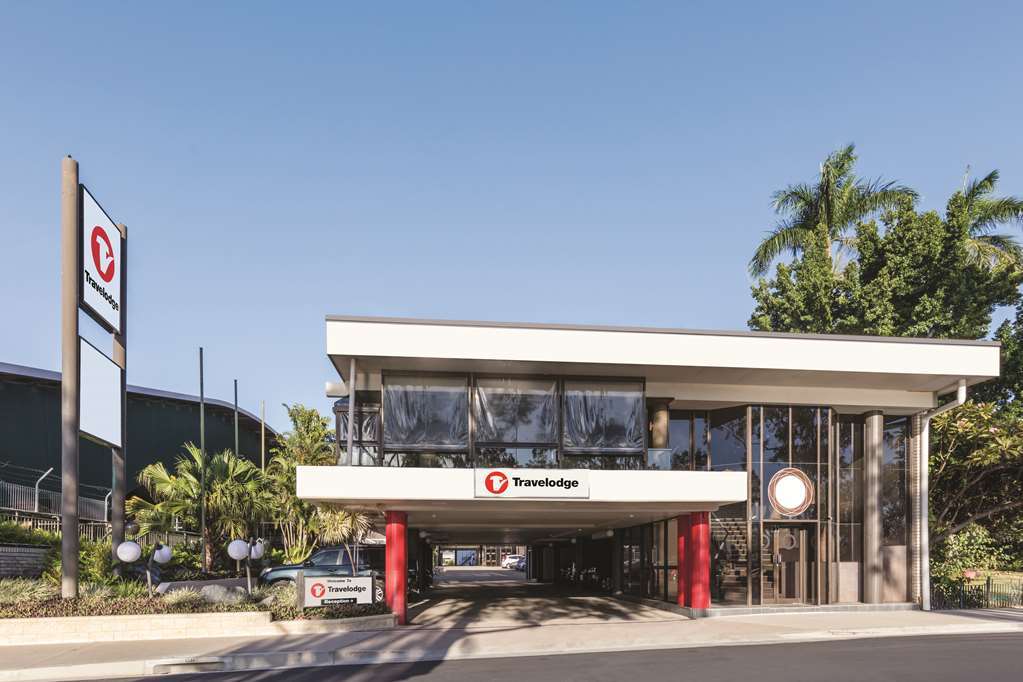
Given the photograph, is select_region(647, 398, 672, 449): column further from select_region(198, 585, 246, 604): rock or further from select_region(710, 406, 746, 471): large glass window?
select_region(198, 585, 246, 604): rock

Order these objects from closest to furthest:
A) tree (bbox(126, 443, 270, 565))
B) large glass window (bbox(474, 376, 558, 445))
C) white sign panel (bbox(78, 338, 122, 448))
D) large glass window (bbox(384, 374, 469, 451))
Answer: white sign panel (bbox(78, 338, 122, 448))
large glass window (bbox(384, 374, 469, 451))
large glass window (bbox(474, 376, 558, 445))
tree (bbox(126, 443, 270, 565))

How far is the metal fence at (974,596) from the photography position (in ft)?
83.5

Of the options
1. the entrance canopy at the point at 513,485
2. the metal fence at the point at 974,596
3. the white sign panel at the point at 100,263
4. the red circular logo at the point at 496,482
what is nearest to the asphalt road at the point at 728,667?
the entrance canopy at the point at 513,485

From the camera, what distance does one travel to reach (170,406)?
4203cm

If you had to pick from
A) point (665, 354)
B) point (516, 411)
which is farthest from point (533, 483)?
point (665, 354)

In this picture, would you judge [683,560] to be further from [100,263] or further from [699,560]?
[100,263]

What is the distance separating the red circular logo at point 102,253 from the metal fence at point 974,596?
2360 centimetres

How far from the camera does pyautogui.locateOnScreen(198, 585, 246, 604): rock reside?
19.6 metres

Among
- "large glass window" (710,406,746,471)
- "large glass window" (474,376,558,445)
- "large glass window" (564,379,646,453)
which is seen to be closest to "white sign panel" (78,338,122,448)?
"large glass window" (474,376,558,445)

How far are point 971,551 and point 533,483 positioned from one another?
23.2 meters

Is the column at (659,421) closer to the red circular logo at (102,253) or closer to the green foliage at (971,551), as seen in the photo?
the green foliage at (971,551)

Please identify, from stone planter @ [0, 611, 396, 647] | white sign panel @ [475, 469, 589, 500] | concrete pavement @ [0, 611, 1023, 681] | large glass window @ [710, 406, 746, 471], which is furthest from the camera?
large glass window @ [710, 406, 746, 471]

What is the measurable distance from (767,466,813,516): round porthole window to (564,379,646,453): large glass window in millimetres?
4436

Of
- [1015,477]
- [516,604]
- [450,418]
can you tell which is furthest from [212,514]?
[1015,477]
